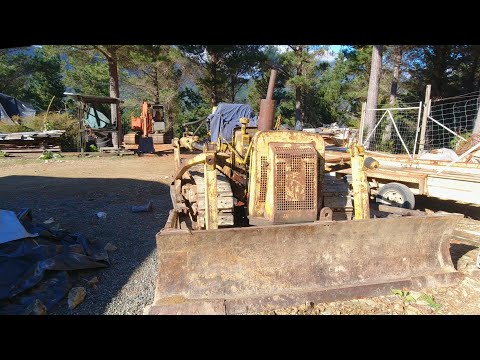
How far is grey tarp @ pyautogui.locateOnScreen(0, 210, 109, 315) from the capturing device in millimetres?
3248

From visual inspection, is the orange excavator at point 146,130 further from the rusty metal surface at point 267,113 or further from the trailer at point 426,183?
the rusty metal surface at point 267,113

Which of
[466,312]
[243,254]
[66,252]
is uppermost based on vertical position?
[243,254]

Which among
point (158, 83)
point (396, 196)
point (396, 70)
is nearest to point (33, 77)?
point (158, 83)

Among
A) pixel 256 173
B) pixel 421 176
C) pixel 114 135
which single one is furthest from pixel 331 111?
pixel 256 173

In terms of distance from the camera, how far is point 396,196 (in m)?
6.36

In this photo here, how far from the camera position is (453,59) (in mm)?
18781

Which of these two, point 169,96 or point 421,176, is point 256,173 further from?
point 169,96

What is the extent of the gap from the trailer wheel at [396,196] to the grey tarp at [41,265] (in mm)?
5131

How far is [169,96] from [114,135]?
10943mm

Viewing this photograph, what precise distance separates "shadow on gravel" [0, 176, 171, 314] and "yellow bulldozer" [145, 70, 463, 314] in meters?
0.66

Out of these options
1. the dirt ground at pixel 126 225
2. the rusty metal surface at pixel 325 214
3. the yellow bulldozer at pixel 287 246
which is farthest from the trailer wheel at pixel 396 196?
the rusty metal surface at pixel 325 214

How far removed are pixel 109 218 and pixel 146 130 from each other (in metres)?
14.2

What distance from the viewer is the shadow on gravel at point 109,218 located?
339 centimetres

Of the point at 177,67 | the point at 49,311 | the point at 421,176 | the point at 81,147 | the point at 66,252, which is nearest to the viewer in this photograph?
the point at 49,311
